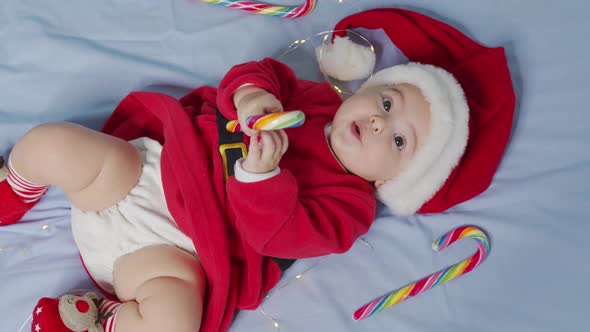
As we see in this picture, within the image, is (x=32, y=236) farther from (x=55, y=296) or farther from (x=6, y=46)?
(x=6, y=46)

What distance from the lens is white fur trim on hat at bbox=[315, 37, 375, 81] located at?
133 centimetres

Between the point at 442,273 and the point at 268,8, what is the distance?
820mm

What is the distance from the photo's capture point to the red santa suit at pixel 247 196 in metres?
1.01

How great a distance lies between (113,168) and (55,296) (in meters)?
0.32

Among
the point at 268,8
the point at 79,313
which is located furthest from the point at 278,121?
the point at 268,8

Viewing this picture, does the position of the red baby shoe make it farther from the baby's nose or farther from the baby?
the baby's nose

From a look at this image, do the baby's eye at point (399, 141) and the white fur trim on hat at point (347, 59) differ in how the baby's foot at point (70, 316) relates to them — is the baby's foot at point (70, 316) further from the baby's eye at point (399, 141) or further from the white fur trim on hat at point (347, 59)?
the white fur trim on hat at point (347, 59)

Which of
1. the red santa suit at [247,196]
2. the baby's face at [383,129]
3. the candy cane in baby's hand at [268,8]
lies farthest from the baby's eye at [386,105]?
the candy cane in baby's hand at [268,8]

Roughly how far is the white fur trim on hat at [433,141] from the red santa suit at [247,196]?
0.26 ft

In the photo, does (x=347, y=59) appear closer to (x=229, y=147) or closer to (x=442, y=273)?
(x=229, y=147)

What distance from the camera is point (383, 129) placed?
1.07 m

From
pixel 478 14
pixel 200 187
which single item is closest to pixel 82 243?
pixel 200 187

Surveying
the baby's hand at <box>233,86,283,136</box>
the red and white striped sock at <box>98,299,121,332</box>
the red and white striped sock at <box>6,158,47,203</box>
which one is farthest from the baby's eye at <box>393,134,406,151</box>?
the red and white striped sock at <box>6,158,47,203</box>

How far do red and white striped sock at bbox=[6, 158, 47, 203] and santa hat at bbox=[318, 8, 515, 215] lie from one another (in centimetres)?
75
